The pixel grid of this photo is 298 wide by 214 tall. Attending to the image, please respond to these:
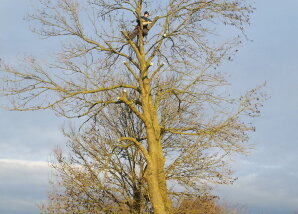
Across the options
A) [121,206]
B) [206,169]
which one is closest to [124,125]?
[121,206]

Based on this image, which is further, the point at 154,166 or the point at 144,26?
the point at 144,26

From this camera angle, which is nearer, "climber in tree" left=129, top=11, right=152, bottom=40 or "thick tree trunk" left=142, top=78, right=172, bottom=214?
"thick tree trunk" left=142, top=78, right=172, bottom=214

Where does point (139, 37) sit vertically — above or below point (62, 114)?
above

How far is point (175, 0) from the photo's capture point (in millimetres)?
12312

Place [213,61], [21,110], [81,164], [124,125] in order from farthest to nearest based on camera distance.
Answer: [124,125]
[81,164]
[213,61]
[21,110]

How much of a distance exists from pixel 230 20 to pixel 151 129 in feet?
13.7

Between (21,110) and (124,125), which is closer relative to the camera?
(21,110)

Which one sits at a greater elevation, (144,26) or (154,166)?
(144,26)

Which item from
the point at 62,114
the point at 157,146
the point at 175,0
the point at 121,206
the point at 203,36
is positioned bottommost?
the point at 121,206

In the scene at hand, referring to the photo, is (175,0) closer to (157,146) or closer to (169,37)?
(169,37)

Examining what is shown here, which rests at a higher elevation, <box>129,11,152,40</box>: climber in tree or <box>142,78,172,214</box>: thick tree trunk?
<box>129,11,152,40</box>: climber in tree

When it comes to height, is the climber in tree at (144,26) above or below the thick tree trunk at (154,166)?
above

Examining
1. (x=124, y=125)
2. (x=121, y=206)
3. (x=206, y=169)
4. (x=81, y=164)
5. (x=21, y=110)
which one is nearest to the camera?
(x=21, y=110)

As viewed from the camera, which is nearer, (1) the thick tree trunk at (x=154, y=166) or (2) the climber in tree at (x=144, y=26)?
(1) the thick tree trunk at (x=154, y=166)
